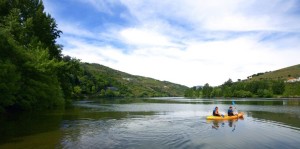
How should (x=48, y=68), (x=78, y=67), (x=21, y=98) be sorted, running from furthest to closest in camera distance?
(x=78, y=67) → (x=48, y=68) → (x=21, y=98)

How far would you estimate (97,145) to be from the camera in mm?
21156

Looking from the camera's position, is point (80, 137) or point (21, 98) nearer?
point (80, 137)

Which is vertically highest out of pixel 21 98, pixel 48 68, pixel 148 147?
pixel 48 68

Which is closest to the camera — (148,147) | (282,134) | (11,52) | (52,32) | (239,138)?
Result: (148,147)

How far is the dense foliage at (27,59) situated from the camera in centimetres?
3556

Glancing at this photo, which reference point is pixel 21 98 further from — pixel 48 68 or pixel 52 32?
pixel 52 32

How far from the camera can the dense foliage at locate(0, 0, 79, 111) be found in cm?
3556

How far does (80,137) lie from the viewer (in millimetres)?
24453

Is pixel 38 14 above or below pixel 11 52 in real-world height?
above

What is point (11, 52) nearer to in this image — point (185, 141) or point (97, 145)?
point (97, 145)

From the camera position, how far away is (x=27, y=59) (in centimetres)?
4322

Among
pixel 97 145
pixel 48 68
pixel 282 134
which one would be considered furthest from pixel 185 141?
pixel 48 68

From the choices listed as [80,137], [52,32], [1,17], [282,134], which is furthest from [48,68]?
[282,134]

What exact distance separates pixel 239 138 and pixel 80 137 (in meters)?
13.8
